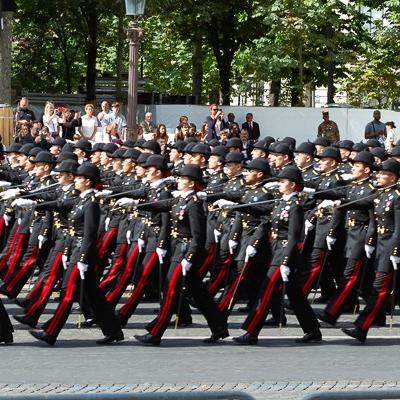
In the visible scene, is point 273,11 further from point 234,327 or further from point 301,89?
point 234,327

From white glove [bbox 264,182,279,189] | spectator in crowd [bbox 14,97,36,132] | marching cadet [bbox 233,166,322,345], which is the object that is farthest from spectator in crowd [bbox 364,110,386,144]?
marching cadet [bbox 233,166,322,345]

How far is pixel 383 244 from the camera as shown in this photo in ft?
44.1

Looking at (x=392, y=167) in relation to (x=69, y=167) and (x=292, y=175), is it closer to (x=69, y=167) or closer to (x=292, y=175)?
(x=292, y=175)

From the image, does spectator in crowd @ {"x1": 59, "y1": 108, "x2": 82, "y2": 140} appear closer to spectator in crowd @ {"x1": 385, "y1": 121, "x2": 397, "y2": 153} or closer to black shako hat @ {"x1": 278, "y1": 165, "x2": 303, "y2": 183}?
spectator in crowd @ {"x1": 385, "y1": 121, "x2": 397, "y2": 153}

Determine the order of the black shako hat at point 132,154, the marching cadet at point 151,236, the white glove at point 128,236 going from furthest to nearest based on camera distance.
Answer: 1. the black shako hat at point 132,154
2. the white glove at point 128,236
3. the marching cadet at point 151,236

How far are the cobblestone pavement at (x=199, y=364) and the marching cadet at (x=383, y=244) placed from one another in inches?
10.5

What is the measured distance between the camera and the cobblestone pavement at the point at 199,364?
Answer: 10945 millimetres

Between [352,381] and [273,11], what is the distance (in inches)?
1090

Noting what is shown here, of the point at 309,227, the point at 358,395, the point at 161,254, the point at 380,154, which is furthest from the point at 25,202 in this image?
the point at 358,395

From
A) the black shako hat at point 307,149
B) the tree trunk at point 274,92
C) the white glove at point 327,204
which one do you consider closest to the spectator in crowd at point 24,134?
the black shako hat at point 307,149

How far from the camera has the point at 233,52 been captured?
4503cm

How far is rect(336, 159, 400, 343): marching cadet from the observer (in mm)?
13102

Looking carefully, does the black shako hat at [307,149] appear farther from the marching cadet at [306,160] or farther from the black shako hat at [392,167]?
the black shako hat at [392,167]

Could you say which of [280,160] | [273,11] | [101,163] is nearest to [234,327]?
[280,160]
